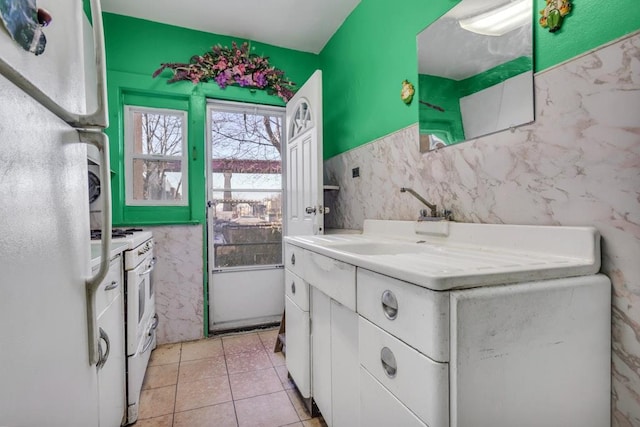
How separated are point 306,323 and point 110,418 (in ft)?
2.91

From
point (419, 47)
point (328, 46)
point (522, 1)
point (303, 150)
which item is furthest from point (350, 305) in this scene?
point (328, 46)

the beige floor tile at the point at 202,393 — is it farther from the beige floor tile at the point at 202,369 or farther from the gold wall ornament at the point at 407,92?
the gold wall ornament at the point at 407,92

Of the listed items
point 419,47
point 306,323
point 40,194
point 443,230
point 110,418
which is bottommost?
point 110,418

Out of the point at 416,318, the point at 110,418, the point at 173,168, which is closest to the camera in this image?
the point at 416,318

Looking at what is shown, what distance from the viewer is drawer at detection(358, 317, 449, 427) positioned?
0.71 meters

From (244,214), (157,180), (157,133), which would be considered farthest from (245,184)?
(157,133)

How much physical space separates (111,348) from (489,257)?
156 cm

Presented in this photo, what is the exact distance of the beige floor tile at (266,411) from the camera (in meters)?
1.61

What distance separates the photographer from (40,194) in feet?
1.90

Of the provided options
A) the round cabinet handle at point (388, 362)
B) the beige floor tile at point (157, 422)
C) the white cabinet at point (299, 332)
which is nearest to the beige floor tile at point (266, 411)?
the white cabinet at point (299, 332)

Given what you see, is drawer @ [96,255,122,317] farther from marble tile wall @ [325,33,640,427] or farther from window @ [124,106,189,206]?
marble tile wall @ [325,33,640,427]

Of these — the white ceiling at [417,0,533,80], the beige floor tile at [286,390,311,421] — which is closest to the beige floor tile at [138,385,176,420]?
the beige floor tile at [286,390,311,421]

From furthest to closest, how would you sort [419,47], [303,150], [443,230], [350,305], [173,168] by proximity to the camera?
[173,168]
[303,150]
[419,47]
[443,230]
[350,305]

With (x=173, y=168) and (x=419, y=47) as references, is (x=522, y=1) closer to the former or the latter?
(x=419, y=47)
